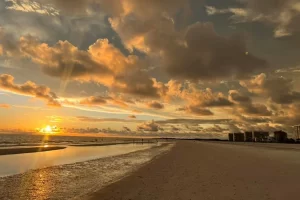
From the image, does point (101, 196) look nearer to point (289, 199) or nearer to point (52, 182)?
point (52, 182)

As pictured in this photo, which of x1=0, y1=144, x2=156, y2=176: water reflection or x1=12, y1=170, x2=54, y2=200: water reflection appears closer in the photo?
x1=12, y1=170, x2=54, y2=200: water reflection

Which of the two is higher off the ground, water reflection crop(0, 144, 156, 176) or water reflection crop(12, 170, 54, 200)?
water reflection crop(12, 170, 54, 200)

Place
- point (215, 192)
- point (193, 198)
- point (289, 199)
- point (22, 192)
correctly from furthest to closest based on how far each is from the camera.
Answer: point (22, 192), point (215, 192), point (193, 198), point (289, 199)

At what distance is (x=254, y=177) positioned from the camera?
16.4 m

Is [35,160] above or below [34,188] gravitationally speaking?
below

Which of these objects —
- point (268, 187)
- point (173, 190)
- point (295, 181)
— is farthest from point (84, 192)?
point (295, 181)

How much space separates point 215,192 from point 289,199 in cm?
324

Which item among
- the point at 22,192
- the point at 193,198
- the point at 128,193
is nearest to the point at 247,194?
the point at 193,198

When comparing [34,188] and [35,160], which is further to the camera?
[35,160]

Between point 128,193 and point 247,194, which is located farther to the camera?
point 128,193

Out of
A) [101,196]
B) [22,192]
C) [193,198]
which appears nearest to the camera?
[193,198]

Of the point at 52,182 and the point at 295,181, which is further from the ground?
the point at 295,181

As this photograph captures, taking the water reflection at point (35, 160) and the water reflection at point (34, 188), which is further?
the water reflection at point (35, 160)

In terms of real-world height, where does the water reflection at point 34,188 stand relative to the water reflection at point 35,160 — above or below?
above
